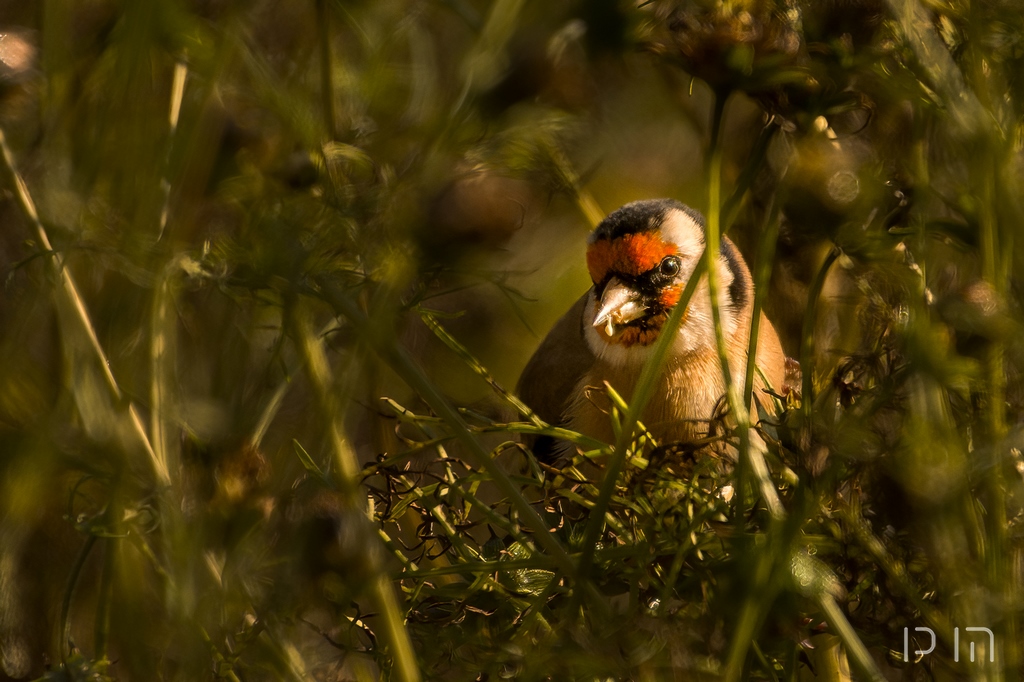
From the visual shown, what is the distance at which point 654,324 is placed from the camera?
99.0 inches

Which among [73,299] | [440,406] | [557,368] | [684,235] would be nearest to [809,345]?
[440,406]

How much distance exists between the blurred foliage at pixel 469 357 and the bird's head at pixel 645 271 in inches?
33.1

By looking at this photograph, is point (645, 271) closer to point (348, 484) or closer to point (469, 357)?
point (469, 357)

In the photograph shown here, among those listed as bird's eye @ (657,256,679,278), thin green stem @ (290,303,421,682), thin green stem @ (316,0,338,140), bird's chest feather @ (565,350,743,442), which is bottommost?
bird's chest feather @ (565,350,743,442)

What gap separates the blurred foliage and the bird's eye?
875 mm

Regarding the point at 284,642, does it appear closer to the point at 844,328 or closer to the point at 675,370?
the point at 844,328

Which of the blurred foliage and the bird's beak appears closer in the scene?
the blurred foliage

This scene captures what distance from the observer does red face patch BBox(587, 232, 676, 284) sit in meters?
2.43

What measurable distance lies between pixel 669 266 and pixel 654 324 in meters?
0.14

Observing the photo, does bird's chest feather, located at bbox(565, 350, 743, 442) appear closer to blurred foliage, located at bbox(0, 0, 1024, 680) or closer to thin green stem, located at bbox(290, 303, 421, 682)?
blurred foliage, located at bbox(0, 0, 1024, 680)

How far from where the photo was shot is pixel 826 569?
1183mm

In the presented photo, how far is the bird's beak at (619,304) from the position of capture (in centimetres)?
236

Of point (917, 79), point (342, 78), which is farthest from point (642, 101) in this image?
point (917, 79)

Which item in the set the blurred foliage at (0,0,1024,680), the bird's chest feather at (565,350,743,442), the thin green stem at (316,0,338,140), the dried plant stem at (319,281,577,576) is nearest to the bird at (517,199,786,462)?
the bird's chest feather at (565,350,743,442)
